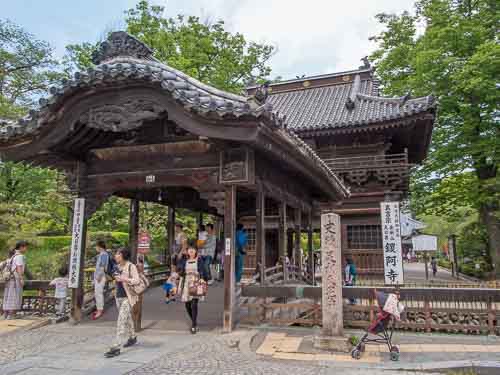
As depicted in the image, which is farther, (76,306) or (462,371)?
(76,306)

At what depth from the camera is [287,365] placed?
567 centimetres

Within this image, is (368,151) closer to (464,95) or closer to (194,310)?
(464,95)

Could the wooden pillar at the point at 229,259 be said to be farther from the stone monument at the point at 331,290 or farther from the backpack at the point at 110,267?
the backpack at the point at 110,267

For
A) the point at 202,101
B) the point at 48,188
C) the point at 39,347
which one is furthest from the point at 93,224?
the point at 202,101

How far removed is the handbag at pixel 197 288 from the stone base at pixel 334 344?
2256mm

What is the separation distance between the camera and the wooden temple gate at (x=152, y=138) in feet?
22.5

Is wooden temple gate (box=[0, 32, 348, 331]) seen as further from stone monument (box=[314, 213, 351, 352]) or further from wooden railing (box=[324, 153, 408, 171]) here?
wooden railing (box=[324, 153, 408, 171])

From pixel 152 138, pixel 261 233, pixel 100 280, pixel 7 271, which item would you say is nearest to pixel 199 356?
pixel 261 233

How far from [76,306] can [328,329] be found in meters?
5.67

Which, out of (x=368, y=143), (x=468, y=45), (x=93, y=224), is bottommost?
(x=93, y=224)

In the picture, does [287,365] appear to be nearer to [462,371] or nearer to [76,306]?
[462,371]

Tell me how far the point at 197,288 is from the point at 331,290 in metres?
2.50

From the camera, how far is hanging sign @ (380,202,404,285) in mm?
13578

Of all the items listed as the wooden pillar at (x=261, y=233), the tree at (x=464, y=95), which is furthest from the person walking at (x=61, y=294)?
the tree at (x=464, y=95)
